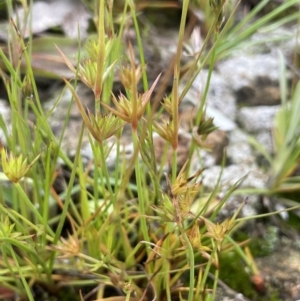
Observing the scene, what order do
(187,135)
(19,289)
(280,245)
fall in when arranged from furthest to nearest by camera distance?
(187,135) → (280,245) → (19,289)

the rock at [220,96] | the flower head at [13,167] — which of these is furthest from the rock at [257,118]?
the flower head at [13,167]

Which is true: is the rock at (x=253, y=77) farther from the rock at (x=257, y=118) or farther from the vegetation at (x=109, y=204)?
the vegetation at (x=109, y=204)

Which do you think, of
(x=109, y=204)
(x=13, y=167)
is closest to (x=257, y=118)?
(x=109, y=204)

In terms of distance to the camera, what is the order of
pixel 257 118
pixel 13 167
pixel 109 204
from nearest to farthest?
pixel 13 167 < pixel 109 204 < pixel 257 118

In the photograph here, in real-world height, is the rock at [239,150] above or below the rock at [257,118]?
below

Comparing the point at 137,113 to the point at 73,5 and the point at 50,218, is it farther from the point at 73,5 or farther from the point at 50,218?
the point at 73,5

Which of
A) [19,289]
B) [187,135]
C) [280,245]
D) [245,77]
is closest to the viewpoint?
[19,289]

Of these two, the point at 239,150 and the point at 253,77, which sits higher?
the point at 253,77

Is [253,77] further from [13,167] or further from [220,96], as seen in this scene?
[13,167]

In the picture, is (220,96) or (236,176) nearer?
(236,176)

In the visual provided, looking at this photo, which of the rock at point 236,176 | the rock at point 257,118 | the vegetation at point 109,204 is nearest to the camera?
the vegetation at point 109,204

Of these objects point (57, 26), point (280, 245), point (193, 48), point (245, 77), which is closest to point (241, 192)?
point (280, 245)
